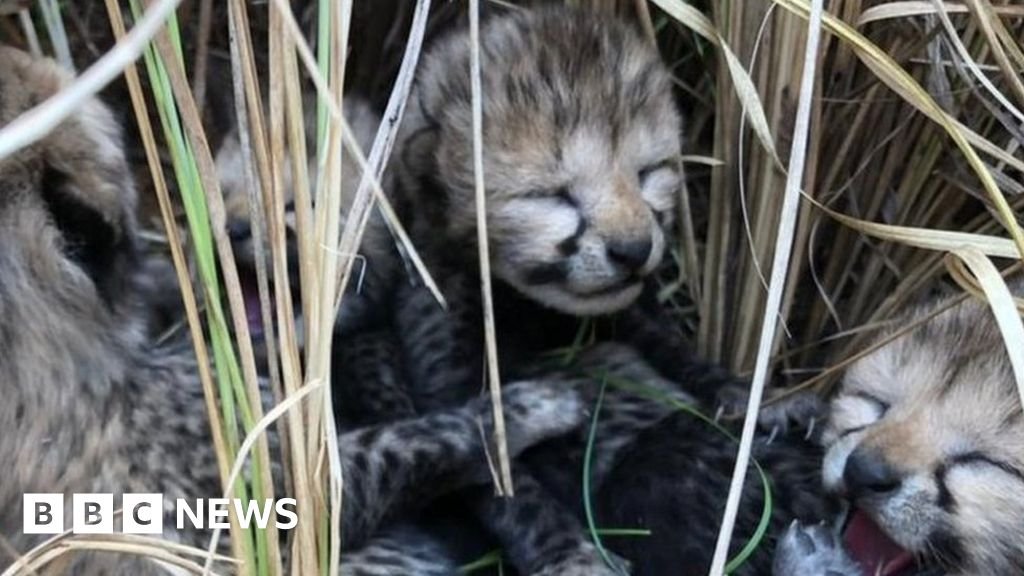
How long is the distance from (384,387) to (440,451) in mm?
235

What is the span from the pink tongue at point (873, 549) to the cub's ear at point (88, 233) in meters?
0.93

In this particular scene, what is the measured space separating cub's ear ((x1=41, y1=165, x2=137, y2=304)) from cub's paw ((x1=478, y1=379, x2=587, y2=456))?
0.56 m

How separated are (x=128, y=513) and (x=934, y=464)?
2.98 ft

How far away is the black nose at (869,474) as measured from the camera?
6.47 ft

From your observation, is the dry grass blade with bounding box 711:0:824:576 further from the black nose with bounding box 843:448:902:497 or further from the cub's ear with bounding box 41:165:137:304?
the cub's ear with bounding box 41:165:137:304

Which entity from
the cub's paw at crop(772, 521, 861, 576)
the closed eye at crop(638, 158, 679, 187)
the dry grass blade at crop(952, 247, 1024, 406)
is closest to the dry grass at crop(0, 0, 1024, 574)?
the dry grass blade at crop(952, 247, 1024, 406)

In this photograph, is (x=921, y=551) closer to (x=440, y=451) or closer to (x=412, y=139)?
(x=440, y=451)

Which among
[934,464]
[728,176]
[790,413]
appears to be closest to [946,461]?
[934,464]

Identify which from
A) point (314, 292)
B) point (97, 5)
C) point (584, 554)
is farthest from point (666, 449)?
point (97, 5)

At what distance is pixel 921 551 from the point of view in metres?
1.99

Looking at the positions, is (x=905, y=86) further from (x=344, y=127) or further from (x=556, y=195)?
(x=344, y=127)

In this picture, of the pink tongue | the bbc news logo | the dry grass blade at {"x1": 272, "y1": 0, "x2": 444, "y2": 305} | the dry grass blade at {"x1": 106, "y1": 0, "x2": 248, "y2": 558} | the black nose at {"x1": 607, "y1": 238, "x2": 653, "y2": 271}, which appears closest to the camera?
the dry grass blade at {"x1": 272, "y1": 0, "x2": 444, "y2": 305}

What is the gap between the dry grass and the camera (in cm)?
→ 179

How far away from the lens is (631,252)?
222 cm
